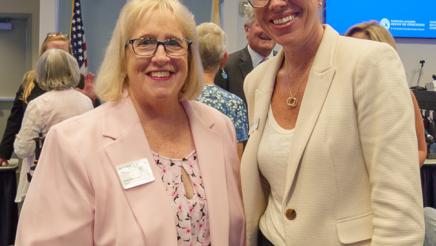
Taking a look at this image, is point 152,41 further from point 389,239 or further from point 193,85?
point 389,239

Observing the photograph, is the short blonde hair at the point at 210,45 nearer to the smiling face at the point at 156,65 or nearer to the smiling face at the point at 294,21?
the smiling face at the point at 156,65

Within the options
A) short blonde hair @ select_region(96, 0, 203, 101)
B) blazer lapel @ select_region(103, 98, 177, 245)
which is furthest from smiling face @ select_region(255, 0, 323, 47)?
blazer lapel @ select_region(103, 98, 177, 245)

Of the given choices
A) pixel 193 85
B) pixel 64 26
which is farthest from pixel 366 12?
pixel 193 85

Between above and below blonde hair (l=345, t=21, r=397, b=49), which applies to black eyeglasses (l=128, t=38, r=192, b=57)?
below

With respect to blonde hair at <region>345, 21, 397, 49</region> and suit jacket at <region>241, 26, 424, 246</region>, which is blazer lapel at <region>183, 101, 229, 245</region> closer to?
suit jacket at <region>241, 26, 424, 246</region>

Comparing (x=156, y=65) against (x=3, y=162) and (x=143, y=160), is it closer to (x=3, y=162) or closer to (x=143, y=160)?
(x=143, y=160)

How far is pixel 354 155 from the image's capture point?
140cm

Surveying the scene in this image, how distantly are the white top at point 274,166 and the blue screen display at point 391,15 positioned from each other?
18.1 feet

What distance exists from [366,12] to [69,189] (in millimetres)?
6204

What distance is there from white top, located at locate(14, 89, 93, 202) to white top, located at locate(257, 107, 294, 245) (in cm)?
224

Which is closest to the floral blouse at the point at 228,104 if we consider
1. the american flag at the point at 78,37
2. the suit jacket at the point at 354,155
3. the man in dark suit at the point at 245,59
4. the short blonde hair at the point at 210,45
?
the short blonde hair at the point at 210,45

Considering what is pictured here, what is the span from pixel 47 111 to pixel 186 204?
225cm

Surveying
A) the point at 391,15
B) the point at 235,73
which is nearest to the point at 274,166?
the point at 235,73

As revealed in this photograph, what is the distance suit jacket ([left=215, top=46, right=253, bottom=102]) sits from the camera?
12.7 ft
